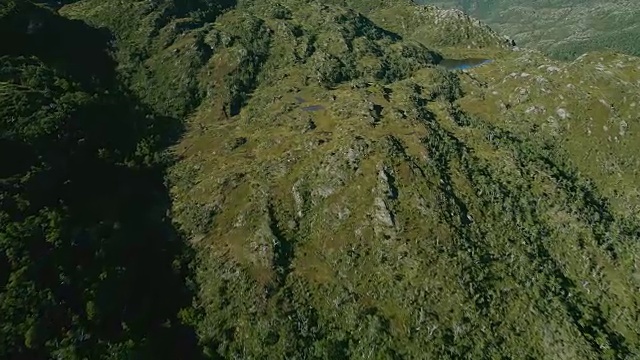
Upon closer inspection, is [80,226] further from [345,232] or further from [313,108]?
[313,108]

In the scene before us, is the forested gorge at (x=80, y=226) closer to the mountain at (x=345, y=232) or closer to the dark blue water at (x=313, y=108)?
the mountain at (x=345, y=232)

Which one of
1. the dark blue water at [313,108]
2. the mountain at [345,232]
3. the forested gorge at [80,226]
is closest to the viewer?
the forested gorge at [80,226]

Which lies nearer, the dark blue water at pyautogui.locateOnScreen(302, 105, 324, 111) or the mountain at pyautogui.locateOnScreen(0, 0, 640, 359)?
the mountain at pyautogui.locateOnScreen(0, 0, 640, 359)

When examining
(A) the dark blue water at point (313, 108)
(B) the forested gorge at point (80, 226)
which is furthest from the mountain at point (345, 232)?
(A) the dark blue water at point (313, 108)

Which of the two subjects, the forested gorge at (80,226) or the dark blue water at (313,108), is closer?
the forested gorge at (80,226)

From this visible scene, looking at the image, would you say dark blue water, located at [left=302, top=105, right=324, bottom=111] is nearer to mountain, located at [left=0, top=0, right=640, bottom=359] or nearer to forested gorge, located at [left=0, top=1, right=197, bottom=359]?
mountain, located at [left=0, top=0, right=640, bottom=359]

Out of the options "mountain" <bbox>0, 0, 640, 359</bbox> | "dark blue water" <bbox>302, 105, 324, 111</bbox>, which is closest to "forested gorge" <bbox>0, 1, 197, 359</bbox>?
"mountain" <bbox>0, 0, 640, 359</bbox>

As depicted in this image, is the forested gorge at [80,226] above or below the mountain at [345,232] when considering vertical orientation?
above

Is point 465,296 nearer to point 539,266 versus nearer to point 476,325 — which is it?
point 476,325
